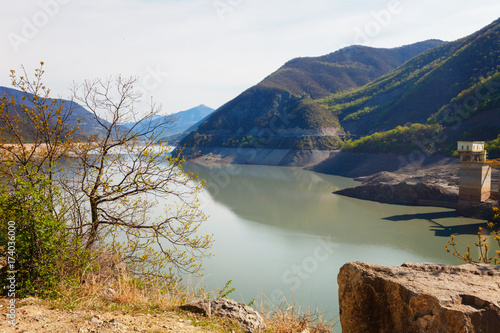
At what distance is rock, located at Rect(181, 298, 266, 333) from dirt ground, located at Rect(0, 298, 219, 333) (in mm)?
274

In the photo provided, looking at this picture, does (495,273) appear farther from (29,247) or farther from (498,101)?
(498,101)

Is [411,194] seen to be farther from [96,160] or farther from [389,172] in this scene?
[96,160]

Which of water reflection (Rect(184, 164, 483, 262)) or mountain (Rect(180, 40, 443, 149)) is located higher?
mountain (Rect(180, 40, 443, 149))

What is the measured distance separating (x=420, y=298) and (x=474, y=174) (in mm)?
23721

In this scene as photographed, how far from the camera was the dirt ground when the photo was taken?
292cm

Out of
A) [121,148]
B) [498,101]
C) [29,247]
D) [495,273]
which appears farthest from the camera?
[498,101]

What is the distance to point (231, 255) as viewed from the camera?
13.1m

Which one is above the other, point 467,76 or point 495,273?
point 467,76

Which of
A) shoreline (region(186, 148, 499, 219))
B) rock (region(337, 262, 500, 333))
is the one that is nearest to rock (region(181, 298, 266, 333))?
rock (region(337, 262, 500, 333))

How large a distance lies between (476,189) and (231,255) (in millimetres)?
17481

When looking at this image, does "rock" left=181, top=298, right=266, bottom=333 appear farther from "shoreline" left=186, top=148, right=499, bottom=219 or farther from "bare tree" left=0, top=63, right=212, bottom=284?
"shoreline" left=186, top=148, right=499, bottom=219

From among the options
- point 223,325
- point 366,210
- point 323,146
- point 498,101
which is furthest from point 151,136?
point 323,146

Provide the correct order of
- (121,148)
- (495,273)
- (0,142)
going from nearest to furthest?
(495,273) → (0,142) → (121,148)

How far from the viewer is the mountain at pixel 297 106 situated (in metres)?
62.7
